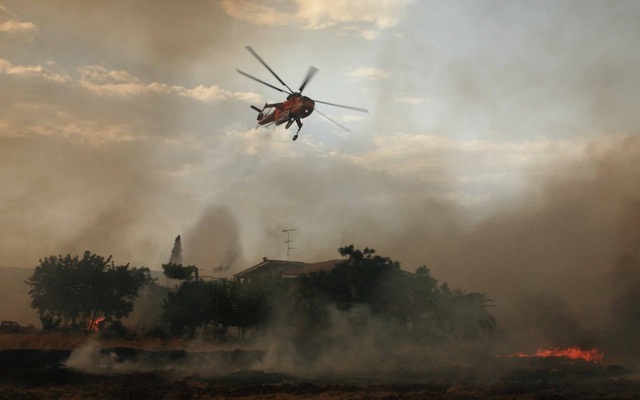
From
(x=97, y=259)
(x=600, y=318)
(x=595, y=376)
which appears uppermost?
(x=97, y=259)

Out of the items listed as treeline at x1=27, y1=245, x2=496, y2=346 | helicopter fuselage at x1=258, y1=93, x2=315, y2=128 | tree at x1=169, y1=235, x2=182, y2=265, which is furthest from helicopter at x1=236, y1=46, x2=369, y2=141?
tree at x1=169, y1=235, x2=182, y2=265

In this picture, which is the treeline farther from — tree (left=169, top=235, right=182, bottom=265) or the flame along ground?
tree (left=169, top=235, right=182, bottom=265)

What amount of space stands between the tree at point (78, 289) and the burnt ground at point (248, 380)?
22759 mm

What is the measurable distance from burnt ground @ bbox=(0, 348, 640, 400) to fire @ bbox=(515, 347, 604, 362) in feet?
19.7

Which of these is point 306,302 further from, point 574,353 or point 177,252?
point 177,252

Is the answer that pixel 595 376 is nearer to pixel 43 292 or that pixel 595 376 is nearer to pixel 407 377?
pixel 407 377

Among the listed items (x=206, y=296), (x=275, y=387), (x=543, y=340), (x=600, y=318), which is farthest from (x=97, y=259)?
(x=600, y=318)

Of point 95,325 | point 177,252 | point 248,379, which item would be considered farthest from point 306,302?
point 177,252

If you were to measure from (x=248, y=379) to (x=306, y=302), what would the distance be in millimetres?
20761

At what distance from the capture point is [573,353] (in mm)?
56250

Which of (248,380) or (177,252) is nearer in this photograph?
(248,380)

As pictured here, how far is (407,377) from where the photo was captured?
1585 inches

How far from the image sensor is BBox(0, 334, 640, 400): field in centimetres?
3228

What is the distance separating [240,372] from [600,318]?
3793 cm
